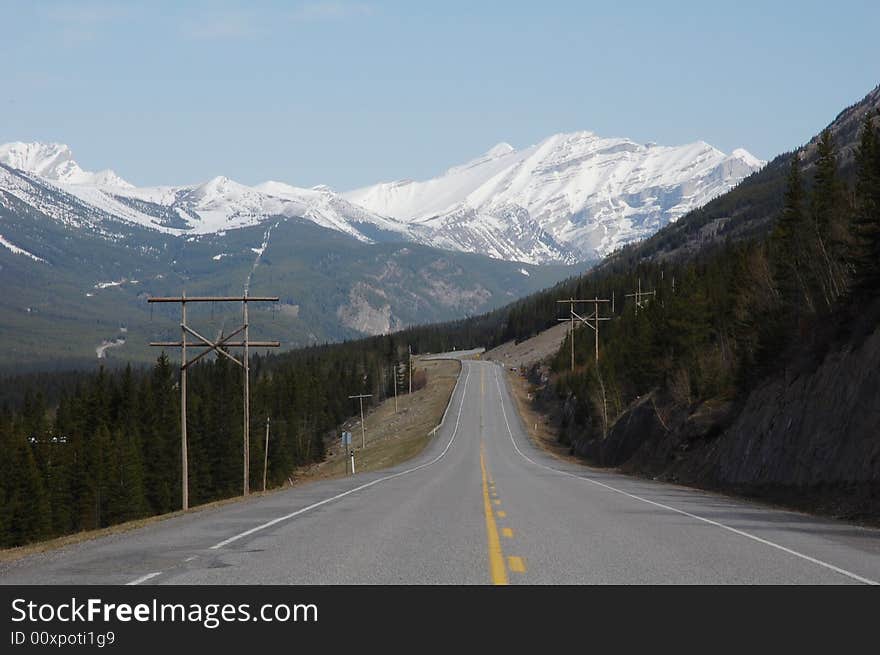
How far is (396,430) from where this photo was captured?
122 m

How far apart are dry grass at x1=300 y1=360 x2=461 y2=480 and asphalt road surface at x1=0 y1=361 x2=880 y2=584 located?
56211 mm

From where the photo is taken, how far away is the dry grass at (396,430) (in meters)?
91.6

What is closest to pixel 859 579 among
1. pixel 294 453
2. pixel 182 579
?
pixel 182 579

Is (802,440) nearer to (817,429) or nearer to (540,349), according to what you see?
(817,429)

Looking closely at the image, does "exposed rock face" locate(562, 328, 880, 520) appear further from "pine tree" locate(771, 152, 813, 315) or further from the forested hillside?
"pine tree" locate(771, 152, 813, 315)

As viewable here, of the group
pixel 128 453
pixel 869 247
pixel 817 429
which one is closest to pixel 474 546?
pixel 817 429

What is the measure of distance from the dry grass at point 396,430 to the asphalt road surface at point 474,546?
56.2 m

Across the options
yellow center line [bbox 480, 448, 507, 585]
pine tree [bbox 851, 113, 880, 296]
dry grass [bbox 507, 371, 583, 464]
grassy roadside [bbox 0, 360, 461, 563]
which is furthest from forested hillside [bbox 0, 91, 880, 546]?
yellow center line [bbox 480, 448, 507, 585]

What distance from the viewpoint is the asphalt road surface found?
11.7 meters

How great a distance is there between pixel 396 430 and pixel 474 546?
353 ft

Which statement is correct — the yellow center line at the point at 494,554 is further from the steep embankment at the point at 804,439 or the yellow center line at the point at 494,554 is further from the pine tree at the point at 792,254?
the pine tree at the point at 792,254
